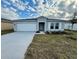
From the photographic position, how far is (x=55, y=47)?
110 inches

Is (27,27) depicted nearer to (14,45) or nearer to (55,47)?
(14,45)

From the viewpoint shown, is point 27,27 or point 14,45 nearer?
point 14,45

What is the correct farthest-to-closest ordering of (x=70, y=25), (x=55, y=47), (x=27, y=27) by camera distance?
(x=27, y=27) → (x=55, y=47) → (x=70, y=25)

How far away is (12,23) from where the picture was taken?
2938 millimetres

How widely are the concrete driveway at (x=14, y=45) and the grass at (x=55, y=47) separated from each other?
0.17m

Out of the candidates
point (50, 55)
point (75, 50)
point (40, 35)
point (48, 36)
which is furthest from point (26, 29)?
point (75, 50)

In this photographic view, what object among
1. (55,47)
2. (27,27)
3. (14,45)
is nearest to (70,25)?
(55,47)

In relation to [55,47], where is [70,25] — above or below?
above

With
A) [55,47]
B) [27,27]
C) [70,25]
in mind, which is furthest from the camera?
[27,27]

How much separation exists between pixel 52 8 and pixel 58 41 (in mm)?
900

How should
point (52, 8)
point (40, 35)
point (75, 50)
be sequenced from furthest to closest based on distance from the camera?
point (40, 35) < point (52, 8) < point (75, 50)

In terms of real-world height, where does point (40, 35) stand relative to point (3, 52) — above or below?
above

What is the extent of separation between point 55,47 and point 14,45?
3.35 ft

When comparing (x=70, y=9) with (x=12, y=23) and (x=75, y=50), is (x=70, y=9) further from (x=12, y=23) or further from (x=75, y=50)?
(x=12, y=23)
